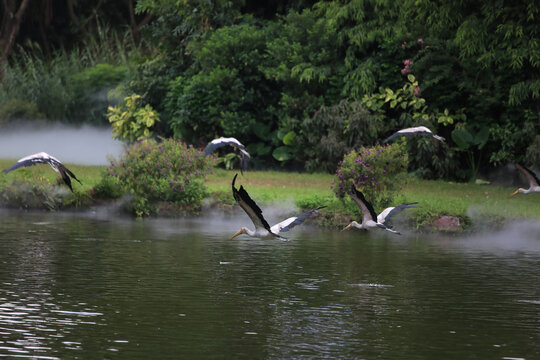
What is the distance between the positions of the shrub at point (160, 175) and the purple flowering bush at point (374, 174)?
11.1 ft

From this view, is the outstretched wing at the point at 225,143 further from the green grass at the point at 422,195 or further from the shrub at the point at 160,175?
the green grass at the point at 422,195

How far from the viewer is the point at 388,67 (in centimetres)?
→ 3027

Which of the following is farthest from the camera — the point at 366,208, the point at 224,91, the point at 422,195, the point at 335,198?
the point at 224,91

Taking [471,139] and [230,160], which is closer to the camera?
[471,139]

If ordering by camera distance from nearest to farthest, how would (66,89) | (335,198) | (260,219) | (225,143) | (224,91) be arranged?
(260,219), (335,198), (225,143), (224,91), (66,89)

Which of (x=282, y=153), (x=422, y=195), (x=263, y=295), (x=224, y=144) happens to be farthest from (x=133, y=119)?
(x=263, y=295)

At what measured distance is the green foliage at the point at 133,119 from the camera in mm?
33750

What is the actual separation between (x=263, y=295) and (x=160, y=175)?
33.8 ft

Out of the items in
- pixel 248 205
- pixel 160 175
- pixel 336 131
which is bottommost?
pixel 248 205

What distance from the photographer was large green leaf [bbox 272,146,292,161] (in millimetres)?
31484

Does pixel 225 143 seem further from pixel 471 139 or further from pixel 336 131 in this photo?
pixel 471 139

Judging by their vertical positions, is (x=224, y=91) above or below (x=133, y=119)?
above

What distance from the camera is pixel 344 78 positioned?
30297 millimetres

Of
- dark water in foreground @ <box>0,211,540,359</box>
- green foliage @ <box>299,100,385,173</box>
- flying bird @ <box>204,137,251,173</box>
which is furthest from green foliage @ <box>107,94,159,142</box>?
dark water in foreground @ <box>0,211,540,359</box>
